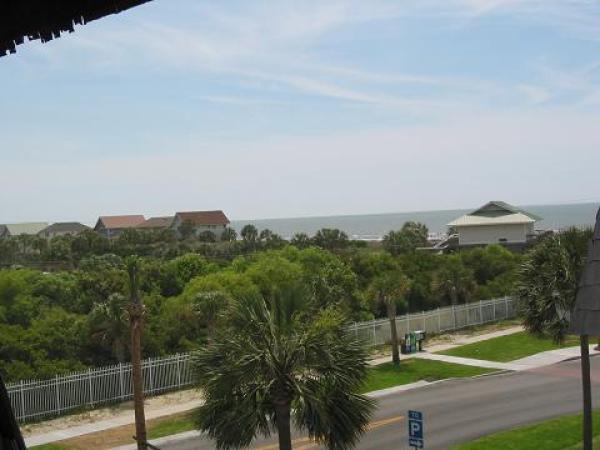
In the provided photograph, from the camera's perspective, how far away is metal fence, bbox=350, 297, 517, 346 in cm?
3422

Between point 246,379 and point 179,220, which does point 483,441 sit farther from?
point 179,220

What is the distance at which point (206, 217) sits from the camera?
6102 inches

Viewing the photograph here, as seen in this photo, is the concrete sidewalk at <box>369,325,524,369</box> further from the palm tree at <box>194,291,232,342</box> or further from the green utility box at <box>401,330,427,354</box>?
the palm tree at <box>194,291,232,342</box>

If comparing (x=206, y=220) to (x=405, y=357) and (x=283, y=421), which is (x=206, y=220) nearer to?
(x=405, y=357)

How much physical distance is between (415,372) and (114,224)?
160m

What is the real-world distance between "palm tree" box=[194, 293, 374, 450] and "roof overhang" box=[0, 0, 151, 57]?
809 centimetres

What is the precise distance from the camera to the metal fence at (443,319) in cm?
3422

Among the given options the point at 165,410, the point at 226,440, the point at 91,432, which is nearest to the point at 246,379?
the point at 226,440

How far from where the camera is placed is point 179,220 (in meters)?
155

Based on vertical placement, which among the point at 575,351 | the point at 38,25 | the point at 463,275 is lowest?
the point at 575,351

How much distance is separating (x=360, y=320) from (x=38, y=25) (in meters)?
34.1

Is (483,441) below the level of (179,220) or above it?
below

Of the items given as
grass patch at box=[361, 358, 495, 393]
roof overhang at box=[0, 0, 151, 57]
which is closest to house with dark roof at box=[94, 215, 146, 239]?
grass patch at box=[361, 358, 495, 393]

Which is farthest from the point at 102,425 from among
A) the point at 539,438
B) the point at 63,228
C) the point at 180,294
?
the point at 63,228
